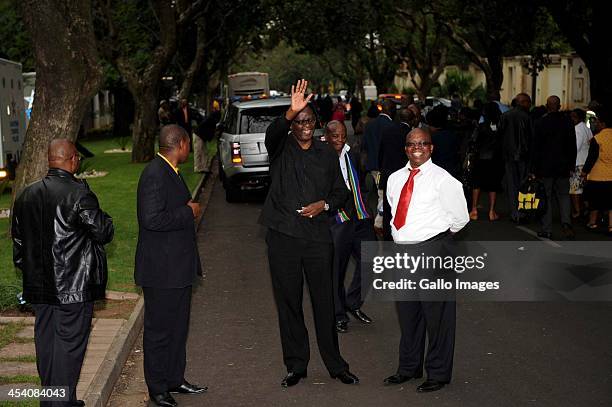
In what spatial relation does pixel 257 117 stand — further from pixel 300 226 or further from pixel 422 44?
pixel 422 44

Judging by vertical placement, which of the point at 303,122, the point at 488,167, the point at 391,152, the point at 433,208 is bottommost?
the point at 488,167

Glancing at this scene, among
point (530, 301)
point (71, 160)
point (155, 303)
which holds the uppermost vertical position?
point (71, 160)

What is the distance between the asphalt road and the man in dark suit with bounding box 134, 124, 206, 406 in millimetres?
406

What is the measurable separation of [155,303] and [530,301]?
4703 mm

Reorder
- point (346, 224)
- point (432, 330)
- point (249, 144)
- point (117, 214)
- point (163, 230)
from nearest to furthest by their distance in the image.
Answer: point (163, 230), point (432, 330), point (346, 224), point (117, 214), point (249, 144)

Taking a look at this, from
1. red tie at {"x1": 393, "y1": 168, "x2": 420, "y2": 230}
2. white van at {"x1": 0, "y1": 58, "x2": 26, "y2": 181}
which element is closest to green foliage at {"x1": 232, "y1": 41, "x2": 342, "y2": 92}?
white van at {"x1": 0, "y1": 58, "x2": 26, "y2": 181}

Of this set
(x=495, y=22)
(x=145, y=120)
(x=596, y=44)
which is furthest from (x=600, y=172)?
(x=495, y=22)

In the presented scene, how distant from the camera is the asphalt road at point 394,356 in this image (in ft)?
23.3

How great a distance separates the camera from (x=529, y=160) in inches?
607

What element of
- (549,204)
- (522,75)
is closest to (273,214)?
(549,204)

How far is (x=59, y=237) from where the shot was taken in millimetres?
6055

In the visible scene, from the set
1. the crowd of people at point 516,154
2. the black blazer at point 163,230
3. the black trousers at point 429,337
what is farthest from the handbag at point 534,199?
the black blazer at point 163,230

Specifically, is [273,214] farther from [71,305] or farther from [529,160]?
[529,160]

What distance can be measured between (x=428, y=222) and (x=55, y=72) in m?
7.45
